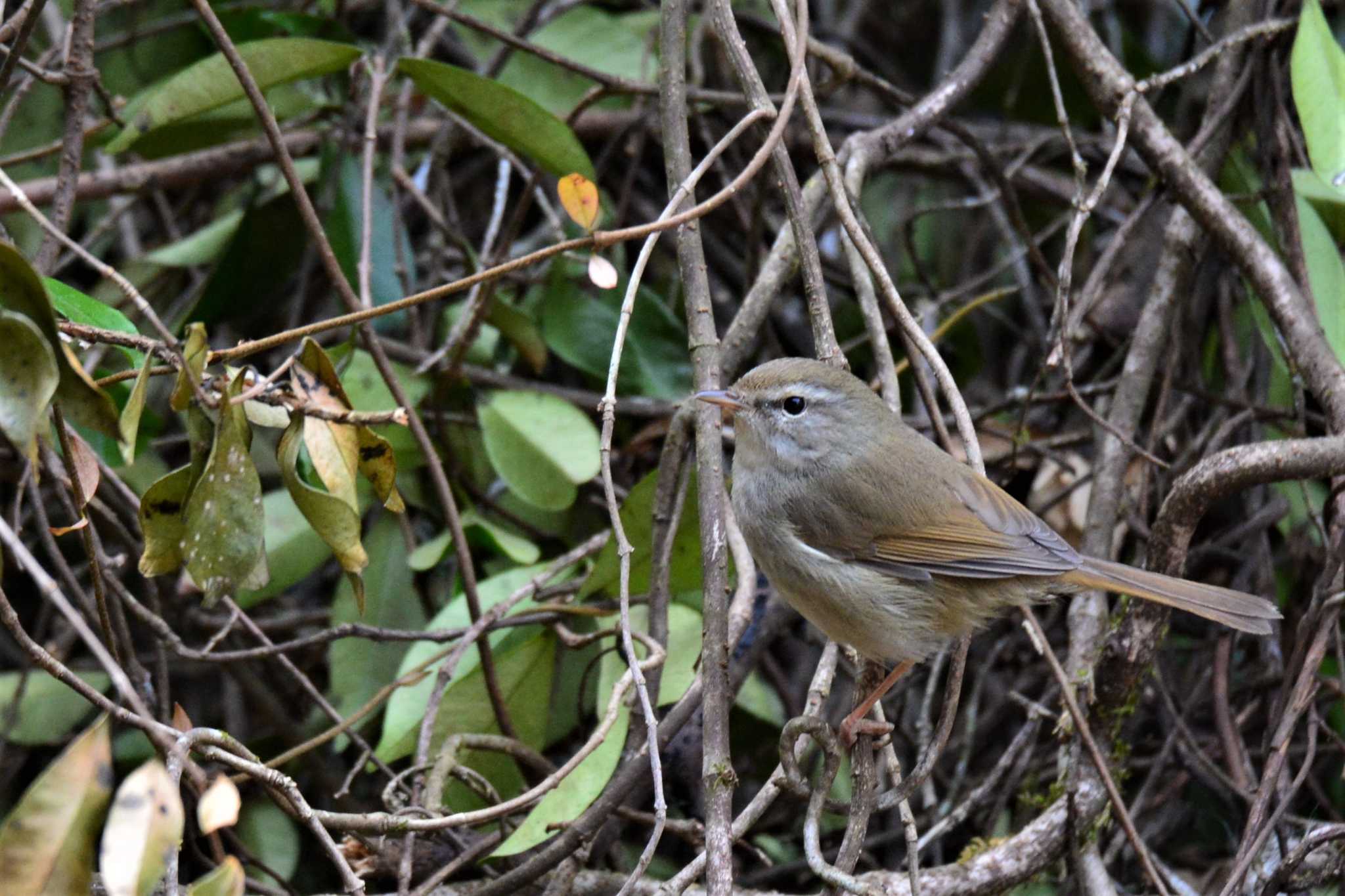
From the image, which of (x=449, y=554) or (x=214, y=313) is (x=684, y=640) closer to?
(x=449, y=554)

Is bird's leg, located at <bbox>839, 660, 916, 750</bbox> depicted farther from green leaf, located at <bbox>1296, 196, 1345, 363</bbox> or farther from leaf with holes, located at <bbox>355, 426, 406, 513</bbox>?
green leaf, located at <bbox>1296, 196, 1345, 363</bbox>

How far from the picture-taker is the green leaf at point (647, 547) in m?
3.22

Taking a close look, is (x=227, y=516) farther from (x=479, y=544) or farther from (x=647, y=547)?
(x=479, y=544)

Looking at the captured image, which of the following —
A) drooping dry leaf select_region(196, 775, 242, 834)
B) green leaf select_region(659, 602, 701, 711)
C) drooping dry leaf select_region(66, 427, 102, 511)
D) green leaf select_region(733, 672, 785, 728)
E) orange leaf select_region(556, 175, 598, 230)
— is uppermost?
orange leaf select_region(556, 175, 598, 230)

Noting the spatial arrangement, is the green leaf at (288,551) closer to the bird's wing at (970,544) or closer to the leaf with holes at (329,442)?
the leaf with holes at (329,442)

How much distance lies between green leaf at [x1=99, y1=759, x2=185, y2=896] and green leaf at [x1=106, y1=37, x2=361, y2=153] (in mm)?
2486

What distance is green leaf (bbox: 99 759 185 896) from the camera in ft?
4.34

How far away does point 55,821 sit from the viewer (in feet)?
4.63

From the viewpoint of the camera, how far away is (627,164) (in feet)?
→ 15.3

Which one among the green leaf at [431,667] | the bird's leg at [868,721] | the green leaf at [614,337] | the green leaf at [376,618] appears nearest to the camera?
the bird's leg at [868,721]

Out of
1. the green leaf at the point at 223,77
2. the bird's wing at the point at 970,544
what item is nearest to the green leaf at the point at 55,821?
the bird's wing at the point at 970,544

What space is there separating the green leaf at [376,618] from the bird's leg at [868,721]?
1.33m

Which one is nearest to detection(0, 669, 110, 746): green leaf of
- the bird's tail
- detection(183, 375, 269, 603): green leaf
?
detection(183, 375, 269, 603): green leaf

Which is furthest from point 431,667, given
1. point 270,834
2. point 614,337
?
point 614,337
